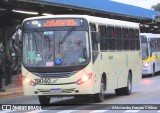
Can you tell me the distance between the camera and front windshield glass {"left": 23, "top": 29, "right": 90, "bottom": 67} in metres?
16.8

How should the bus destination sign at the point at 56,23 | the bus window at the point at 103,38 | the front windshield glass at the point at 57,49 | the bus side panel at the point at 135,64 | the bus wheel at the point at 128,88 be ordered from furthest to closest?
the bus side panel at the point at 135,64 < the bus wheel at the point at 128,88 < the bus window at the point at 103,38 < the bus destination sign at the point at 56,23 < the front windshield glass at the point at 57,49

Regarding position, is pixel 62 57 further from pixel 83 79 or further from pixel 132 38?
pixel 132 38

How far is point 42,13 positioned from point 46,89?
15.7 m

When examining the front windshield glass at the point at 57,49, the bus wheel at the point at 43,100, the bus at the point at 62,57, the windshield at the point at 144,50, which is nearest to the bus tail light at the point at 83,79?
the bus at the point at 62,57

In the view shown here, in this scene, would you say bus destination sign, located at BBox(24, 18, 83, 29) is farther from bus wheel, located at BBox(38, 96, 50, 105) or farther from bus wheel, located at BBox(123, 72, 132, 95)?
bus wheel, located at BBox(123, 72, 132, 95)

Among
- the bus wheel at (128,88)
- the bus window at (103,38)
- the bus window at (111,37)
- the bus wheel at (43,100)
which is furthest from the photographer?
the bus wheel at (128,88)

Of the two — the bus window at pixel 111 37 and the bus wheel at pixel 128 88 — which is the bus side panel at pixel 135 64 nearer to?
the bus wheel at pixel 128 88

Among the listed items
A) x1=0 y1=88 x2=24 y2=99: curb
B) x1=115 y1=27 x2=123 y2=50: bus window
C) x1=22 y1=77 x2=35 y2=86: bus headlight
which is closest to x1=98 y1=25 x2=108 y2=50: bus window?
x1=115 y1=27 x2=123 y2=50: bus window

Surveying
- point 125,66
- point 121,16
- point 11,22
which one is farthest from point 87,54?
point 121,16

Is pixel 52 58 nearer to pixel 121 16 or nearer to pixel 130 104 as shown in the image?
pixel 130 104

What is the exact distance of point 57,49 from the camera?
16906 mm

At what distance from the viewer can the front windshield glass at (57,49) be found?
16.8 meters

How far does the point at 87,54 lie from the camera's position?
55.5 ft

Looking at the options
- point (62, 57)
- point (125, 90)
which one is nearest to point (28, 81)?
point (62, 57)
